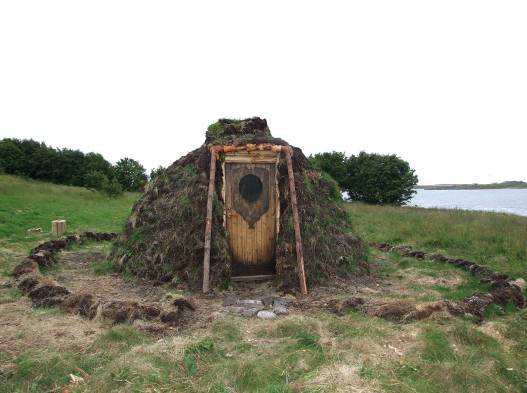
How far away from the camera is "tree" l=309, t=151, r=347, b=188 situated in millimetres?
35594

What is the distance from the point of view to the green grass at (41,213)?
13.6 metres

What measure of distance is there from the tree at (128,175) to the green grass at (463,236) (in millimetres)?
26345

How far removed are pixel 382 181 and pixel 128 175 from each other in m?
24.8

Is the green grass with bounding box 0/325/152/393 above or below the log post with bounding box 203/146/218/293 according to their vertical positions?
below

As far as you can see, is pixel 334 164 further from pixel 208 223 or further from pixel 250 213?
pixel 208 223

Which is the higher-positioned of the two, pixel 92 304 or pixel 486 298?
pixel 92 304

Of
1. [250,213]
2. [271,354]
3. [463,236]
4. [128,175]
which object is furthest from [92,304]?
[128,175]

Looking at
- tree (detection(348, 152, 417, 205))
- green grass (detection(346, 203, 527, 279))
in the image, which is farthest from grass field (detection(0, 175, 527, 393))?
tree (detection(348, 152, 417, 205))

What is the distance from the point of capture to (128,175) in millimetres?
40219

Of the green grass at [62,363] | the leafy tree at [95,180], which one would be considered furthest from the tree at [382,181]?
the green grass at [62,363]

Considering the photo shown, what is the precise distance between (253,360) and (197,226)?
3839mm

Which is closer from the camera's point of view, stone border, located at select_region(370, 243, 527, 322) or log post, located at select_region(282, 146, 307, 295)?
stone border, located at select_region(370, 243, 527, 322)

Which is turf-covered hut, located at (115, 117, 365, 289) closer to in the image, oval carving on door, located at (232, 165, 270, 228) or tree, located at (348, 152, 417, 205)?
oval carving on door, located at (232, 165, 270, 228)

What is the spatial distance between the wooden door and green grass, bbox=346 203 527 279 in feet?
18.9
